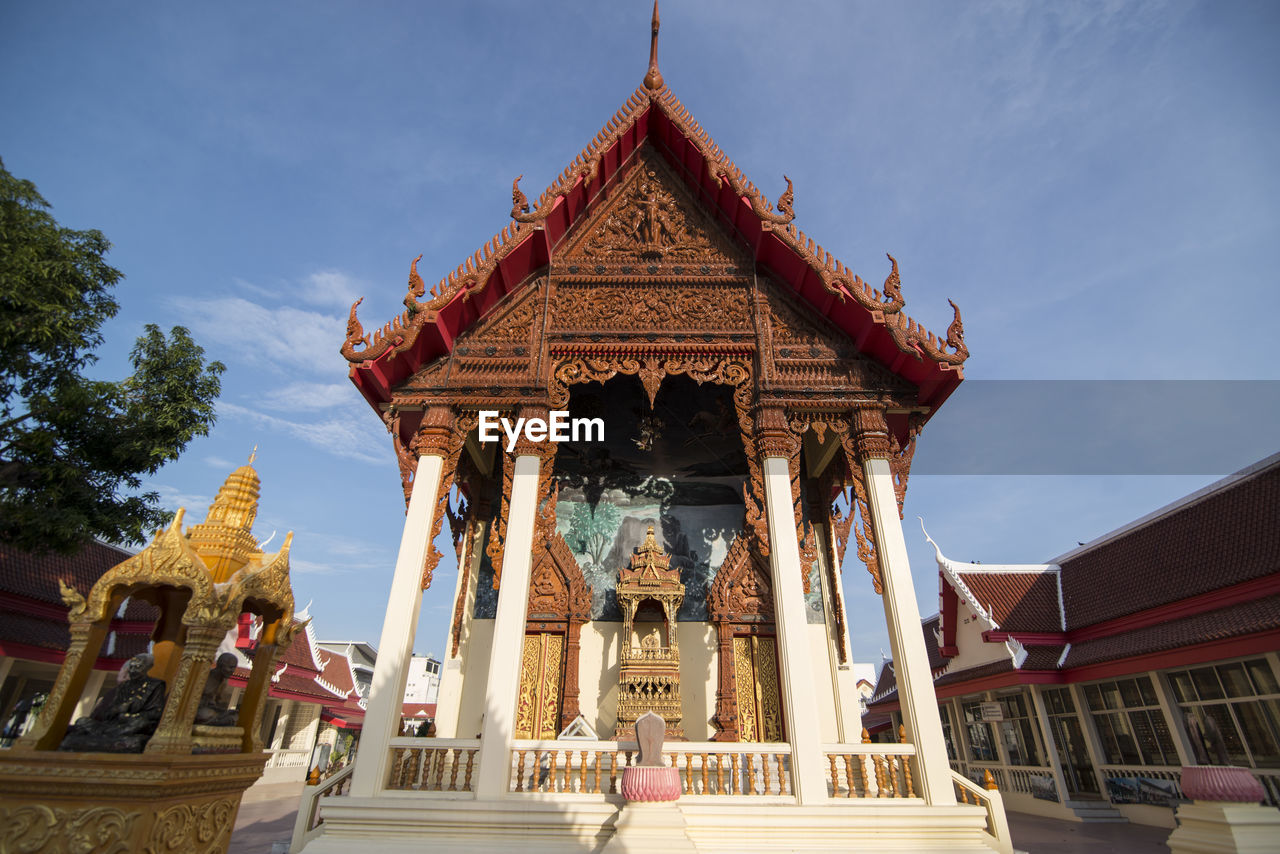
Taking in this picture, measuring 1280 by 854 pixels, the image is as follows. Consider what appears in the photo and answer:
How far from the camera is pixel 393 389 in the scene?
673 cm

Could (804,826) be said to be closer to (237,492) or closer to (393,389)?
(237,492)

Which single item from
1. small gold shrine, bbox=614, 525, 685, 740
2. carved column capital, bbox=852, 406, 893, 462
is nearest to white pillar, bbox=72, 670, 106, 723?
small gold shrine, bbox=614, 525, 685, 740

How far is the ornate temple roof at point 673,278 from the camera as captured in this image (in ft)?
21.1

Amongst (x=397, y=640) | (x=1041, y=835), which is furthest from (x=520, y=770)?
(x=1041, y=835)

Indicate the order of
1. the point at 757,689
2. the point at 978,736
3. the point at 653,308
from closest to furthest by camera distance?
1. the point at 653,308
2. the point at 757,689
3. the point at 978,736

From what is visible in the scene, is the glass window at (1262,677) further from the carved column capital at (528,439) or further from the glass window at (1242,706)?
the carved column capital at (528,439)

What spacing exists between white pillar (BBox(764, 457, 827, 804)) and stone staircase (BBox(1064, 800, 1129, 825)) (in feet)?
26.5

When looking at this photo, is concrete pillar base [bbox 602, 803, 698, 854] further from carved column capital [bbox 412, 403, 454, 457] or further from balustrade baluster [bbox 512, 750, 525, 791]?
carved column capital [bbox 412, 403, 454, 457]

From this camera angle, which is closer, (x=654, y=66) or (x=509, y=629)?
(x=509, y=629)

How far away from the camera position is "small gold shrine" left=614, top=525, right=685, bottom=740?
739cm

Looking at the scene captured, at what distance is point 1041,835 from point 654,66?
1235 centimetres

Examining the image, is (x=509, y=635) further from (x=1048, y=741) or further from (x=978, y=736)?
(x=978, y=736)

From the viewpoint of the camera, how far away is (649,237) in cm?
786

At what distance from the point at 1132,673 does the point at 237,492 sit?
1233 centimetres
